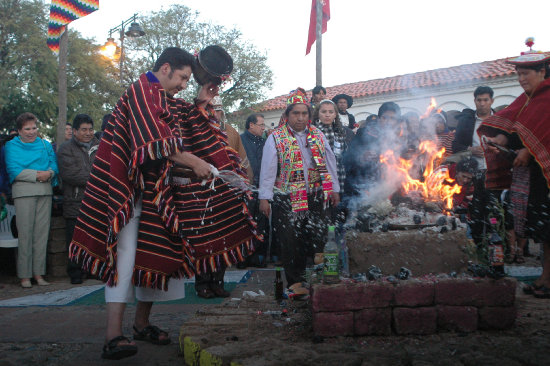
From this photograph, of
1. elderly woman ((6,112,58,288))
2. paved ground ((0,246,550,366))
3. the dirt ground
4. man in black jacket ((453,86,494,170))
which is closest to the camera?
paved ground ((0,246,550,366))

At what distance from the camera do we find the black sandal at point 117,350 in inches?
116

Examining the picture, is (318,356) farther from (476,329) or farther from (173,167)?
(173,167)

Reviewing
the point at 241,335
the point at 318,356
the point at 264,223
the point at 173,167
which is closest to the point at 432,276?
the point at 318,356

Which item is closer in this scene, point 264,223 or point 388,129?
point 388,129

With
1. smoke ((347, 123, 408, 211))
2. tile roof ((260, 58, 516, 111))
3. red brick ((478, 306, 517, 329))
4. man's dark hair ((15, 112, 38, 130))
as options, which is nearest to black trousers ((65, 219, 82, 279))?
man's dark hair ((15, 112, 38, 130))

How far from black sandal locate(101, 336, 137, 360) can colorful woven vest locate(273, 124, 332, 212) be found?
7.68ft

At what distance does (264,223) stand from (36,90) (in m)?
22.9

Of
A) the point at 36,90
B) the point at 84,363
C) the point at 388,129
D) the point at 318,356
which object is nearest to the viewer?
the point at 318,356

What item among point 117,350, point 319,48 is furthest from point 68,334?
point 319,48

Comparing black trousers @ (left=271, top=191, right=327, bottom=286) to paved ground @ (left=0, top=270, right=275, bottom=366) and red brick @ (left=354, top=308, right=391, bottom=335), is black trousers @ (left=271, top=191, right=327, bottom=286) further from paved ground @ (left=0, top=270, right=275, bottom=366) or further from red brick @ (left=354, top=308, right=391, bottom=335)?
red brick @ (left=354, top=308, right=391, bottom=335)

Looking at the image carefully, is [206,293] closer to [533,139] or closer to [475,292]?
[475,292]

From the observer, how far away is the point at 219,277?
209 inches

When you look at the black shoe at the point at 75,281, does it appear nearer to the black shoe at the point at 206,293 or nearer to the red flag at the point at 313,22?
the black shoe at the point at 206,293

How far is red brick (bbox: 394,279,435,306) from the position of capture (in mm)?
3258
